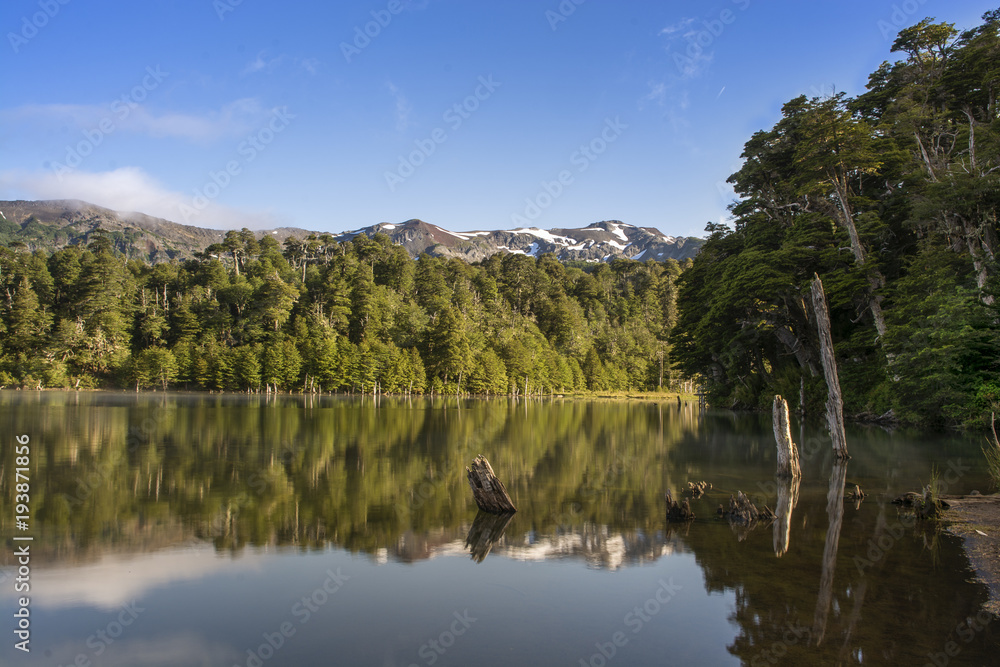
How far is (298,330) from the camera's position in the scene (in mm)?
84500

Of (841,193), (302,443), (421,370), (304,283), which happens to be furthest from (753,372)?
(304,283)

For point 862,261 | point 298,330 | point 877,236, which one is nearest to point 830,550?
point 862,261

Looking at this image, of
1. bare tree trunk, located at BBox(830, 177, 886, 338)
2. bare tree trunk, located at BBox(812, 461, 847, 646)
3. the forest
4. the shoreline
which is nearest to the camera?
bare tree trunk, located at BBox(812, 461, 847, 646)

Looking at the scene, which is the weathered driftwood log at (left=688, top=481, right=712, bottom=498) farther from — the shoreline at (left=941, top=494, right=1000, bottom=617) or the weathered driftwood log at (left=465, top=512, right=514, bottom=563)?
the weathered driftwood log at (left=465, top=512, right=514, bottom=563)

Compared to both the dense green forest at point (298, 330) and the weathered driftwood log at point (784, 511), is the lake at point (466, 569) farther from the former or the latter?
the dense green forest at point (298, 330)

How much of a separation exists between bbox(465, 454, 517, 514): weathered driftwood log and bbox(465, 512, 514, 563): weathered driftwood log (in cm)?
16

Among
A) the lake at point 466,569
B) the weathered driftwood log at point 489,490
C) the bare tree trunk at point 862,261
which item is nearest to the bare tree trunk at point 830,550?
the lake at point 466,569

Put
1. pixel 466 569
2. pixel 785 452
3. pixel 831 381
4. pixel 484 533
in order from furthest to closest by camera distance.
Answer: pixel 831 381 < pixel 785 452 < pixel 484 533 < pixel 466 569

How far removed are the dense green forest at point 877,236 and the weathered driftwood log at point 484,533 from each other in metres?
13.1

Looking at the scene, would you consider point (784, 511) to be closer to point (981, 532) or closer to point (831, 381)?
point (981, 532)

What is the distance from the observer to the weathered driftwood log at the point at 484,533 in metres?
9.97

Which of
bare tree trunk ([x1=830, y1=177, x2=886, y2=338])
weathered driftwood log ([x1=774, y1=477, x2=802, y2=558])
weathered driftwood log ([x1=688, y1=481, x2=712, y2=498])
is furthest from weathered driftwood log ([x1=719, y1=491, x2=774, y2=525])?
bare tree trunk ([x1=830, y1=177, x2=886, y2=338])

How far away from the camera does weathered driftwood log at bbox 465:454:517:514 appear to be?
1262 centimetres

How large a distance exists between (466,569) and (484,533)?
6.64 ft
